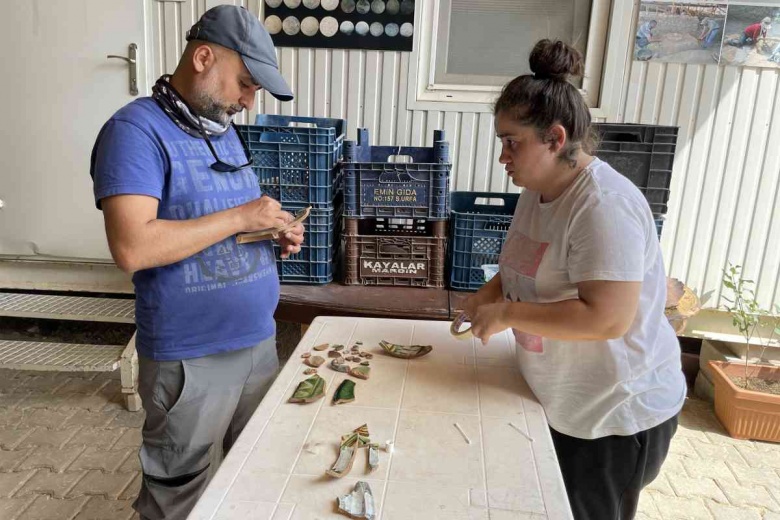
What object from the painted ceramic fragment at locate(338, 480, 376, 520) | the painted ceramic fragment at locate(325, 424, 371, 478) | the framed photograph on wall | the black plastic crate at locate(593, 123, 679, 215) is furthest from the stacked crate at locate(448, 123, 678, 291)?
the painted ceramic fragment at locate(338, 480, 376, 520)

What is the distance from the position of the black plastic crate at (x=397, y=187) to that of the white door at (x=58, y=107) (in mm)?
1469

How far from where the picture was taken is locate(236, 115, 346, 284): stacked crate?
271 cm

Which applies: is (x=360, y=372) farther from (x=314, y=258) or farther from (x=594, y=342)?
(x=314, y=258)

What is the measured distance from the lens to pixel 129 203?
1.39 meters

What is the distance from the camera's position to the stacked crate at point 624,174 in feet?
9.08

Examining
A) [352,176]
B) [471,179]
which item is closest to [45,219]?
[352,176]

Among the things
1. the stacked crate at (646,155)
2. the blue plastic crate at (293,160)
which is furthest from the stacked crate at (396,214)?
the stacked crate at (646,155)

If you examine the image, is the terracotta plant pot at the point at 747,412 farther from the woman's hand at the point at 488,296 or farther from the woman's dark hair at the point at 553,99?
the woman's dark hair at the point at 553,99

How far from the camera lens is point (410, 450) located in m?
1.14

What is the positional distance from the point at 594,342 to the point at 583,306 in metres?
0.15

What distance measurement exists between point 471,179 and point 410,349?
2.01 meters

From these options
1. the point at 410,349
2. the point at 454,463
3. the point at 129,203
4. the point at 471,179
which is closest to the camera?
the point at 454,463

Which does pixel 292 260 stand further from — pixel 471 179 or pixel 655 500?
pixel 655 500

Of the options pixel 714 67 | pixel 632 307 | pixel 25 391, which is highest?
pixel 714 67
